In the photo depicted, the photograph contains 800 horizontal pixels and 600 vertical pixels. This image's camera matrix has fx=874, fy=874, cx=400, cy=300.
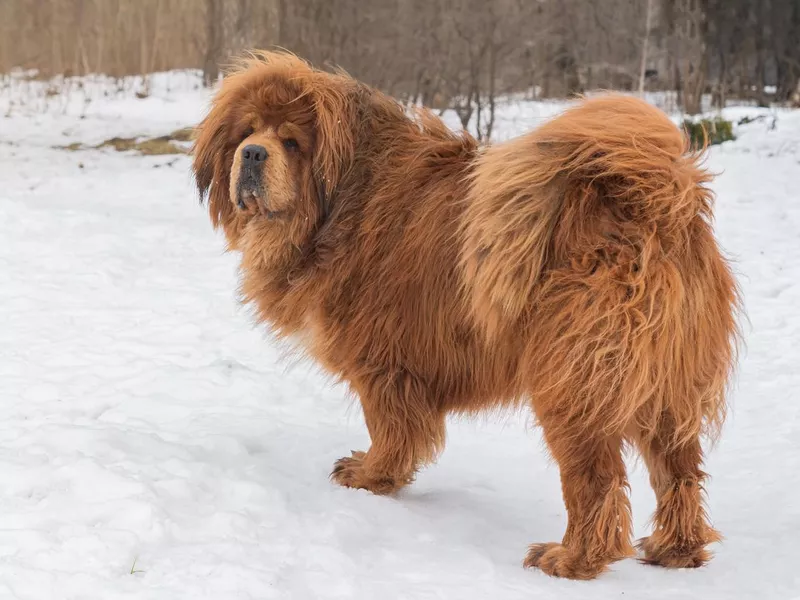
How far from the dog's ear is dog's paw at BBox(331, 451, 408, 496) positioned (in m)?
1.30

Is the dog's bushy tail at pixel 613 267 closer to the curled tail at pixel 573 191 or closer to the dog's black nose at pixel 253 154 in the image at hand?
the curled tail at pixel 573 191

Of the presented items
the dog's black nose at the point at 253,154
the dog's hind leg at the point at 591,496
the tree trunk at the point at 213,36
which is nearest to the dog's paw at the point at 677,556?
the dog's hind leg at the point at 591,496

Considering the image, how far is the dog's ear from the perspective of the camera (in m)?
4.05

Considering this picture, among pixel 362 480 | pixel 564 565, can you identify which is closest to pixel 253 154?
pixel 362 480

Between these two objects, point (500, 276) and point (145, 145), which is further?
point (145, 145)

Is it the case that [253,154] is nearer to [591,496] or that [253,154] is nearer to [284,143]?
[284,143]

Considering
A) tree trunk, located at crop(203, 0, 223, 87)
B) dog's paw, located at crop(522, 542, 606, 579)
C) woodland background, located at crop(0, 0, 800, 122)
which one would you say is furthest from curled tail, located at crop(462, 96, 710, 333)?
tree trunk, located at crop(203, 0, 223, 87)

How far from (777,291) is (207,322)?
4.82 metres

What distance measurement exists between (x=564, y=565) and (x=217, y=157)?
7.75ft

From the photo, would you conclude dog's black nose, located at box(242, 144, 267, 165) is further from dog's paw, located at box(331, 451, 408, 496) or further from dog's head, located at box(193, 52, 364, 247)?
dog's paw, located at box(331, 451, 408, 496)

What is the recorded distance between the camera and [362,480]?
402 cm

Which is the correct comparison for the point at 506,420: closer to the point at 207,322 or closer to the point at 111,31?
the point at 207,322

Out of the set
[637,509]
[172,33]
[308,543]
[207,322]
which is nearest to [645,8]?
[172,33]

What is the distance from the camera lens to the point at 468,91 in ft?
42.1
